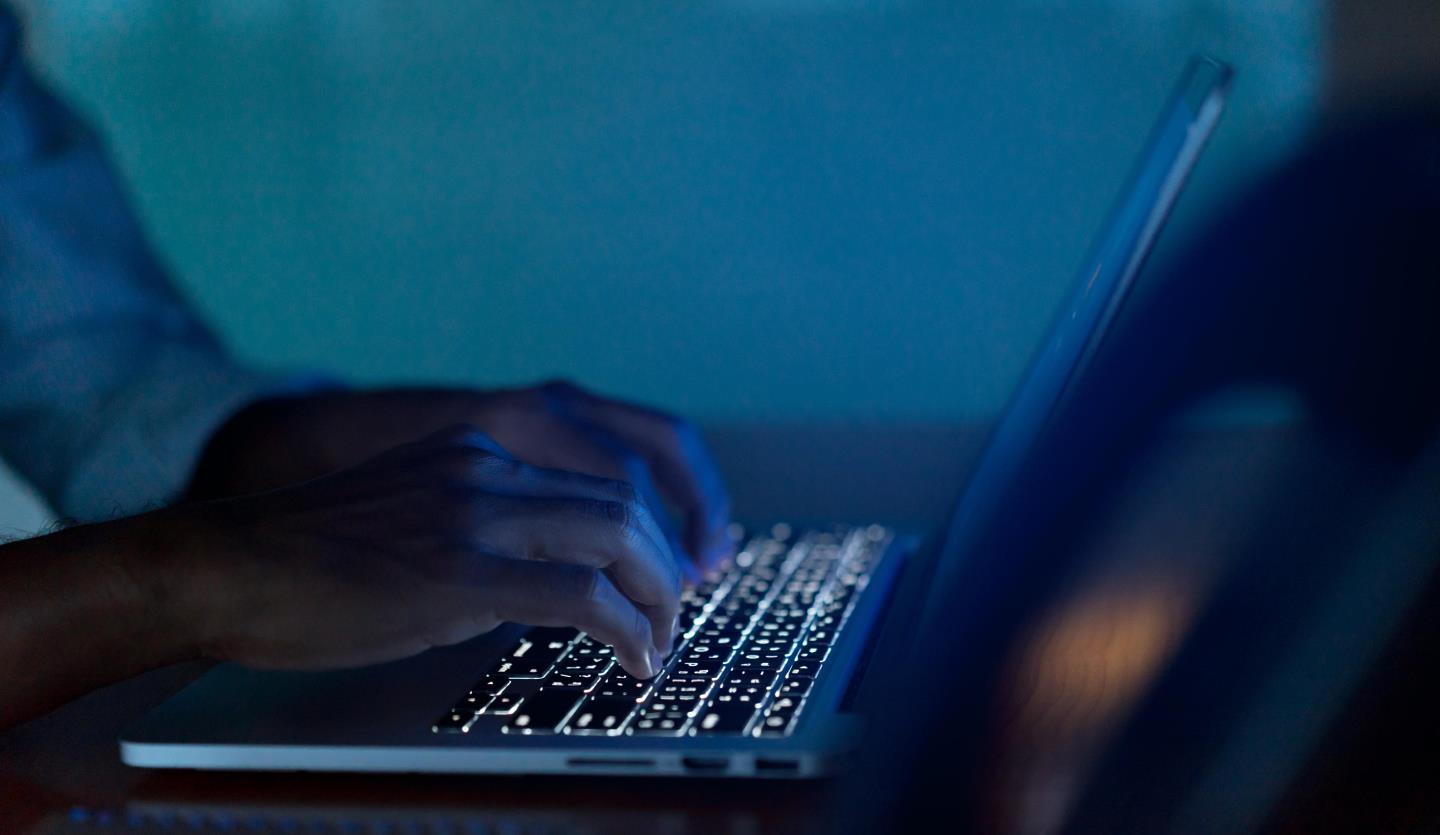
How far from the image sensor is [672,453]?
90cm

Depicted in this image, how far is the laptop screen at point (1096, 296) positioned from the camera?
567 millimetres

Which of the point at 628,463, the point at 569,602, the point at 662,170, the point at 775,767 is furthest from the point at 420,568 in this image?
the point at 662,170

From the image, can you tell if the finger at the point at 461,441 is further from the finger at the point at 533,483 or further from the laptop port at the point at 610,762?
the laptop port at the point at 610,762

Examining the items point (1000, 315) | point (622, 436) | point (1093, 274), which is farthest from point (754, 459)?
point (1093, 274)

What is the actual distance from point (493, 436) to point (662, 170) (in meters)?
0.51

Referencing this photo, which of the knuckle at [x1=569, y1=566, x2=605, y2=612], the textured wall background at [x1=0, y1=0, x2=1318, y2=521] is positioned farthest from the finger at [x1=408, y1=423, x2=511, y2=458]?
the textured wall background at [x1=0, y1=0, x2=1318, y2=521]

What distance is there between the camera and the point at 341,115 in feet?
4.46

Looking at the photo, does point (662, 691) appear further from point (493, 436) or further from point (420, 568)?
point (493, 436)

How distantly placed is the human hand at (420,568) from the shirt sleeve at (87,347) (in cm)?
33

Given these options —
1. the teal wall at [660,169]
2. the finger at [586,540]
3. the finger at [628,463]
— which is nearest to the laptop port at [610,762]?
the finger at [586,540]

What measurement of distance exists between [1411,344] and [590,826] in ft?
2.66

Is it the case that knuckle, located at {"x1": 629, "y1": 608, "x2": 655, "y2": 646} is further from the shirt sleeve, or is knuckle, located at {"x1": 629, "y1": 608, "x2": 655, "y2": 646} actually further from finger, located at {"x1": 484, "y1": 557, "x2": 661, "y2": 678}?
the shirt sleeve

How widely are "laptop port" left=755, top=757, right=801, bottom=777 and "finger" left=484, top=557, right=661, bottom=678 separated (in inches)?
3.9

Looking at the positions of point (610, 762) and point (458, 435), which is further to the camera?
point (458, 435)
